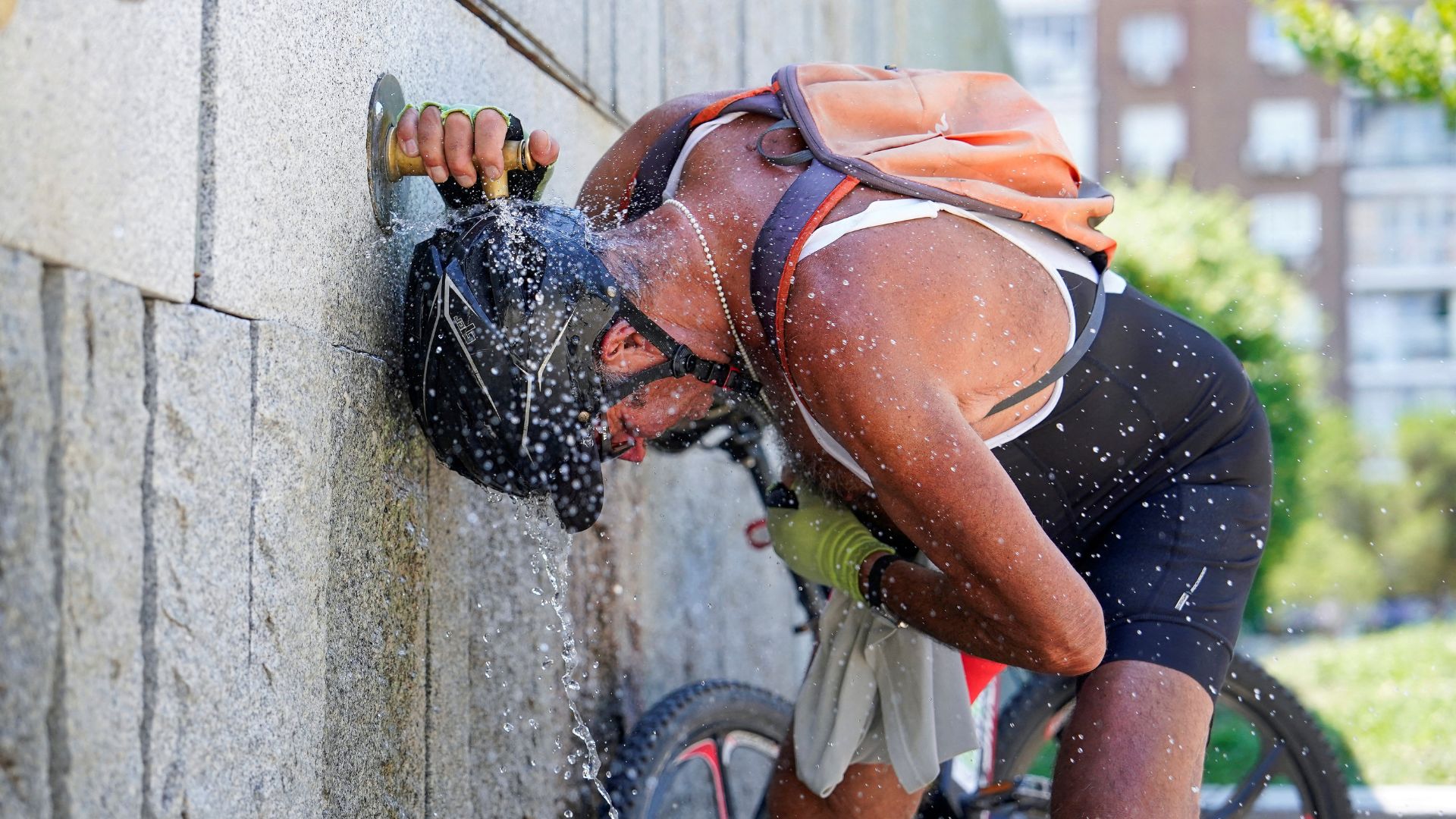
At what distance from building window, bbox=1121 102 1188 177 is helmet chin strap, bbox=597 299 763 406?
3579 centimetres

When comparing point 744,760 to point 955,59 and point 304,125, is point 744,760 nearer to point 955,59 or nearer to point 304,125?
point 304,125

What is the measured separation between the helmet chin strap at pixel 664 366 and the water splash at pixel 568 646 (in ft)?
2.02

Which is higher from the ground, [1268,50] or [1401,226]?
[1268,50]

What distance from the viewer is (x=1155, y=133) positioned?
36688mm

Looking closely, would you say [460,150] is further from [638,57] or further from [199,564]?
[638,57]

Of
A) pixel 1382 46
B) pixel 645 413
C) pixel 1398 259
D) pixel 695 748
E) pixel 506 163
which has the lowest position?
pixel 1398 259

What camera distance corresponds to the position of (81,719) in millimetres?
1440

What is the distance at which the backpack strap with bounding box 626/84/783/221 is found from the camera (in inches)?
90.7

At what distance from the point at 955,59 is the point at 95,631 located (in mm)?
8696

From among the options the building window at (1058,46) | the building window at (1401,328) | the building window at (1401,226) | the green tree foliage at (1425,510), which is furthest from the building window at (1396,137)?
the building window at (1058,46)

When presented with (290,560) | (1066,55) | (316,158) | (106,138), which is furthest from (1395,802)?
(1066,55)

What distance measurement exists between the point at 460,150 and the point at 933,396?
84cm

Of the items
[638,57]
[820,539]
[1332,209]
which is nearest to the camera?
[820,539]

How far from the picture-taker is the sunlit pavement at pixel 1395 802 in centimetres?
365
